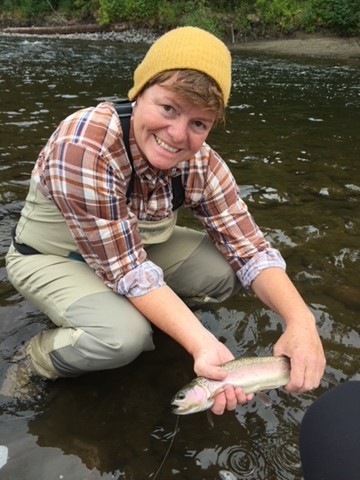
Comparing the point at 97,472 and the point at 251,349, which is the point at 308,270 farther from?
the point at 97,472

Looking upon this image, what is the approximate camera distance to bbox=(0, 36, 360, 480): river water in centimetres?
270

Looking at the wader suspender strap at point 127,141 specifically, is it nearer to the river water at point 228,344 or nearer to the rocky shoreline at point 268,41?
the river water at point 228,344

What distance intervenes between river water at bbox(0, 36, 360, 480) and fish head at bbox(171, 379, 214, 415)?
0.51 m

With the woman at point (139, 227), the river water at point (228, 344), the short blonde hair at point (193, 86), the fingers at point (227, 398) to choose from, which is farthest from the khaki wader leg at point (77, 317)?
the short blonde hair at point (193, 86)

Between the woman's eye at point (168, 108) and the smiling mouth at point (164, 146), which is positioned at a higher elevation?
the woman's eye at point (168, 108)

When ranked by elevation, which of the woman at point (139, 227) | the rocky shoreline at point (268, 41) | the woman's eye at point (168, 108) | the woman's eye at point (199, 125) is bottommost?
the rocky shoreline at point (268, 41)

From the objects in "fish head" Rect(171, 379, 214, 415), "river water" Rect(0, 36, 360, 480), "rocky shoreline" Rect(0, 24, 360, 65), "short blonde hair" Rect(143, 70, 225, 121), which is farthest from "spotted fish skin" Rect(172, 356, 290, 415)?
"rocky shoreline" Rect(0, 24, 360, 65)

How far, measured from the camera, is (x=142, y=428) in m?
2.91

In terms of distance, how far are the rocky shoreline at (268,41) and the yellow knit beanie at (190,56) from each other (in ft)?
76.4

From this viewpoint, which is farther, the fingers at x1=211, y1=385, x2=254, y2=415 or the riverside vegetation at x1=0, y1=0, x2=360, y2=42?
the riverside vegetation at x1=0, y1=0, x2=360, y2=42

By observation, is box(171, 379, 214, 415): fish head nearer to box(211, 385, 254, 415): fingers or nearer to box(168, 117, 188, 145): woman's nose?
box(211, 385, 254, 415): fingers

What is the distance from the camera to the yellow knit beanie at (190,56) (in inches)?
96.8

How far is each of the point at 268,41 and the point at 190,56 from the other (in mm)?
32265

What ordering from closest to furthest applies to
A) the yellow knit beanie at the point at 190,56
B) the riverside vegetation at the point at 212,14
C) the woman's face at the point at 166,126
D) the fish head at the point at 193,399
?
the fish head at the point at 193,399 < the yellow knit beanie at the point at 190,56 < the woman's face at the point at 166,126 < the riverside vegetation at the point at 212,14
